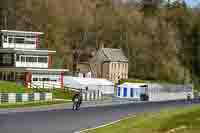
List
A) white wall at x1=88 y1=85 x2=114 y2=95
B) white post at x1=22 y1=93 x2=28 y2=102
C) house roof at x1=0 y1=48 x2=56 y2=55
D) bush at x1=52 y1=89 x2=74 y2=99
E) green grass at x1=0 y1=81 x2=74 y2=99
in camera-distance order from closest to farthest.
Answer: white post at x1=22 y1=93 x2=28 y2=102, green grass at x1=0 y1=81 x2=74 y2=99, bush at x1=52 y1=89 x2=74 y2=99, house roof at x1=0 y1=48 x2=56 y2=55, white wall at x1=88 y1=85 x2=114 y2=95

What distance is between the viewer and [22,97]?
203 feet

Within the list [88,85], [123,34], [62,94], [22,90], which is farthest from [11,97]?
[123,34]

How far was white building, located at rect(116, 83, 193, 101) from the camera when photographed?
97188 mm

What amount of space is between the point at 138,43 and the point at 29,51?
50.1 metres

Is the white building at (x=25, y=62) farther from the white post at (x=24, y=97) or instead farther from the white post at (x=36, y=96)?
the white post at (x=24, y=97)

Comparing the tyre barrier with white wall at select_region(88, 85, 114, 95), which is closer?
the tyre barrier

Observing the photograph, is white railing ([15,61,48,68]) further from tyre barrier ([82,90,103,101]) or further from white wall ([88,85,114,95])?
white wall ([88,85,114,95])

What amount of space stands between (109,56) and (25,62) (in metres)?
38.4

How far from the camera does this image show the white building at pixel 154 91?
97188 millimetres

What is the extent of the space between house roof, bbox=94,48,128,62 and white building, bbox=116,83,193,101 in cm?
1500

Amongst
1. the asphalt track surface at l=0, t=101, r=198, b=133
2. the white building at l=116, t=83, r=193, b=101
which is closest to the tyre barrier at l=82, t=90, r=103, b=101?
the white building at l=116, t=83, r=193, b=101

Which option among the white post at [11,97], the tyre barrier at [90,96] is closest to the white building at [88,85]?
the tyre barrier at [90,96]

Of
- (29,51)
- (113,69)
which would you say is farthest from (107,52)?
(29,51)

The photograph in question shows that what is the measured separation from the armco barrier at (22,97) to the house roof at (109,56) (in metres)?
54.1
